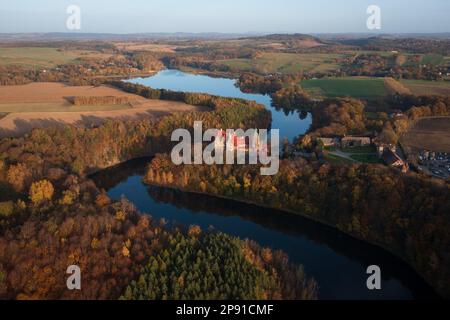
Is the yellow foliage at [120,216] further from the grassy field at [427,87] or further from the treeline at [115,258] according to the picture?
the grassy field at [427,87]

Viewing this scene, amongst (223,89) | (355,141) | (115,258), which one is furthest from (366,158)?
(223,89)

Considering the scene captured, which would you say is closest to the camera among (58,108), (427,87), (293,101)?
(58,108)

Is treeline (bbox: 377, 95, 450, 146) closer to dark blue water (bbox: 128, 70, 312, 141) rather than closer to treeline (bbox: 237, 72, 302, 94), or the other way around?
dark blue water (bbox: 128, 70, 312, 141)

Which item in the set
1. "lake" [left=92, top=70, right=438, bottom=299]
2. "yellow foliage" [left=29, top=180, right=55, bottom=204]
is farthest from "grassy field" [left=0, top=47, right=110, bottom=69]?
"yellow foliage" [left=29, top=180, right=55, bottom=204]

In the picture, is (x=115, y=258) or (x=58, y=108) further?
(x=58, y=108)

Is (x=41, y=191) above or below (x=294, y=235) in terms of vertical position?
above

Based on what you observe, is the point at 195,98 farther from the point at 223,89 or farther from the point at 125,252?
the point at 125,252
